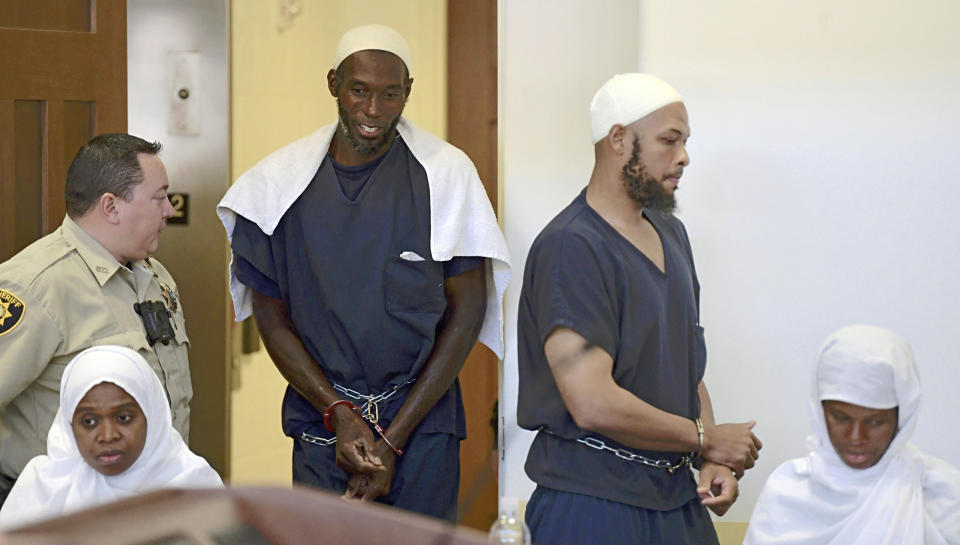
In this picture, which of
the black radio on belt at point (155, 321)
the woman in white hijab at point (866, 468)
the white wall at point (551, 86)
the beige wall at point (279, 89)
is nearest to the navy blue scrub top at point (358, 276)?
the black radio on belt at point (155, 321)

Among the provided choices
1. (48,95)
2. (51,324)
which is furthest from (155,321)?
(48,95)

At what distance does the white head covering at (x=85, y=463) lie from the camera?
241 centimetres

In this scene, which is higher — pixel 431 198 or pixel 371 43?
pixel 371 43

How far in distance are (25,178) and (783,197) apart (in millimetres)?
2213

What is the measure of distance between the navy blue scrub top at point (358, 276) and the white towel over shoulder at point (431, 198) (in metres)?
0.04

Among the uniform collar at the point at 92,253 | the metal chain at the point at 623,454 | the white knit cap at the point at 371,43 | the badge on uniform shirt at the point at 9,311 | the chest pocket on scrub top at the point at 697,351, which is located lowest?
the metal chain at the point at 623,454

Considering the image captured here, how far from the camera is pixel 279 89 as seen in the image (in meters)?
4.58

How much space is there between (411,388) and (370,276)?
1.02 ft

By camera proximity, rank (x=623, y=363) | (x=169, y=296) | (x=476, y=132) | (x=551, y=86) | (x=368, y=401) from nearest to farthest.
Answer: (x=623, y=363) → (x=368, y=401) → (x=169, y=296) → (x=551, y=86) → (x=476, y=132)

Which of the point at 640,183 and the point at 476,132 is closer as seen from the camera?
the point at 640,183

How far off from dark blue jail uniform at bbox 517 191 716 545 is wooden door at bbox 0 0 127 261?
66.3 inches

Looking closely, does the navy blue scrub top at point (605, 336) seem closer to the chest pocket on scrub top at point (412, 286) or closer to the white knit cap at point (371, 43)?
the chest pocket on scrub top at point (412, 286)

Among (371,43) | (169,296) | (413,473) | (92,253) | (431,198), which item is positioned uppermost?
(371,43)

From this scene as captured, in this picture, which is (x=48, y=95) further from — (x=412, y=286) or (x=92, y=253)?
(x=412, y=286)
